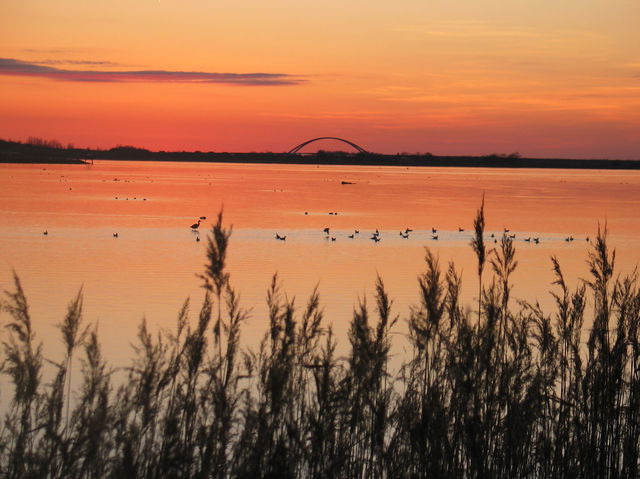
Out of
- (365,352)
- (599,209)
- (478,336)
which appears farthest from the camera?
(599,209)

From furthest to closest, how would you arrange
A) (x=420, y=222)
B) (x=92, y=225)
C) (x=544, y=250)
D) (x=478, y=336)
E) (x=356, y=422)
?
1. (x=420, y=222)
2. (x=92, y=225)
3. (x=544, y=250)
4. (x=478, y=336)
5. (x=356, y=422)

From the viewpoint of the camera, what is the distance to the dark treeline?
19.0 feet

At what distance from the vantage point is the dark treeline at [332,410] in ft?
19.0

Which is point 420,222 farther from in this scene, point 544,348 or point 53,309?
point 544,348

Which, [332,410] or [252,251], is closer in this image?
[332,410]

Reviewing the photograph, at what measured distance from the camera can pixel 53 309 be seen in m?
17.0

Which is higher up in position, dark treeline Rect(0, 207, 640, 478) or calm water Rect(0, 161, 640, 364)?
dark treeline Rect(0, 207, 640, 478)

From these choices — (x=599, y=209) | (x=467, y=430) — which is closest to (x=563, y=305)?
(x=467, y=430)

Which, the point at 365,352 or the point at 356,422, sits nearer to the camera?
the point at 365,352

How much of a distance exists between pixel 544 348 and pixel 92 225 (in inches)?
1297

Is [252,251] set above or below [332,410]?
below

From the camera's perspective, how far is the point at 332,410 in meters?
6.86

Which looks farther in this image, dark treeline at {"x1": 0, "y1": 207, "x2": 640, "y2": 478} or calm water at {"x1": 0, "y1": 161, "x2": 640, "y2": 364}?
calm water at {"x1": 0, "y1": 161, "x2": 640, "y2": 364}

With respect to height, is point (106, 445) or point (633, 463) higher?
point (106, 445)
